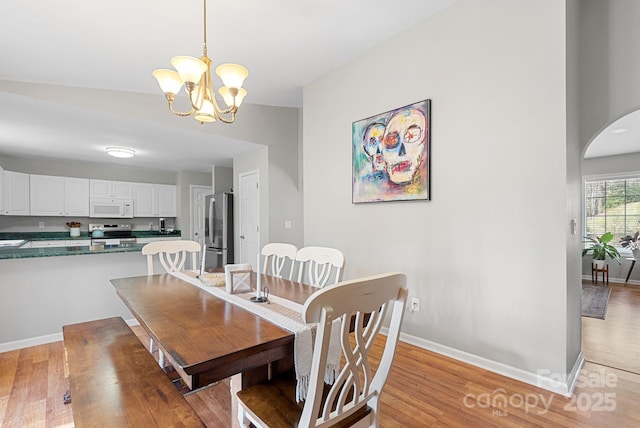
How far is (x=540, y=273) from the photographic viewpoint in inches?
81.0

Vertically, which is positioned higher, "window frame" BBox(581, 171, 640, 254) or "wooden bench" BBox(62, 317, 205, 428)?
"window frame" BBox(581, 171, 640, 254)

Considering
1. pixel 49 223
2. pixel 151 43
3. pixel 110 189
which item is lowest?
pixel 49 223

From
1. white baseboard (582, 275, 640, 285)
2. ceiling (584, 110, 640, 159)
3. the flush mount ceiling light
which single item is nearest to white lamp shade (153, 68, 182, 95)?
the flush mount ceiling light

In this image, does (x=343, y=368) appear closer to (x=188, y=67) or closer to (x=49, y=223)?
(x=188, y=67)

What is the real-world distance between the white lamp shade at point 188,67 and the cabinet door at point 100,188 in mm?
5694

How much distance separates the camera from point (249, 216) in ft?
16.8

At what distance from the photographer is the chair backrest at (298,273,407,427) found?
2.79 ft

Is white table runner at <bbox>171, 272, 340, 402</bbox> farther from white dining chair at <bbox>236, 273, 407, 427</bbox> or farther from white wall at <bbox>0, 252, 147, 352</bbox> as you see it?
white wall at <bbox>0, 252, 147, 352</bbox>

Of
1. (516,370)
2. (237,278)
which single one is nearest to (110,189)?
(237,278)

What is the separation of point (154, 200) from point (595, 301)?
801 centimetres

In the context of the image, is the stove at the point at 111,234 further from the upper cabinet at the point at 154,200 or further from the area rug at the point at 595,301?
the area rug at the point at 595,301

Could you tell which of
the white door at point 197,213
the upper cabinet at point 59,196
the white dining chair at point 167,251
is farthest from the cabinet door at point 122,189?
the white dining chair at point 167,251

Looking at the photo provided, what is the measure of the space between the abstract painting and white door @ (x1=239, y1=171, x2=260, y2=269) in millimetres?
2157

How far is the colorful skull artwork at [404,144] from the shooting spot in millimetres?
2660
